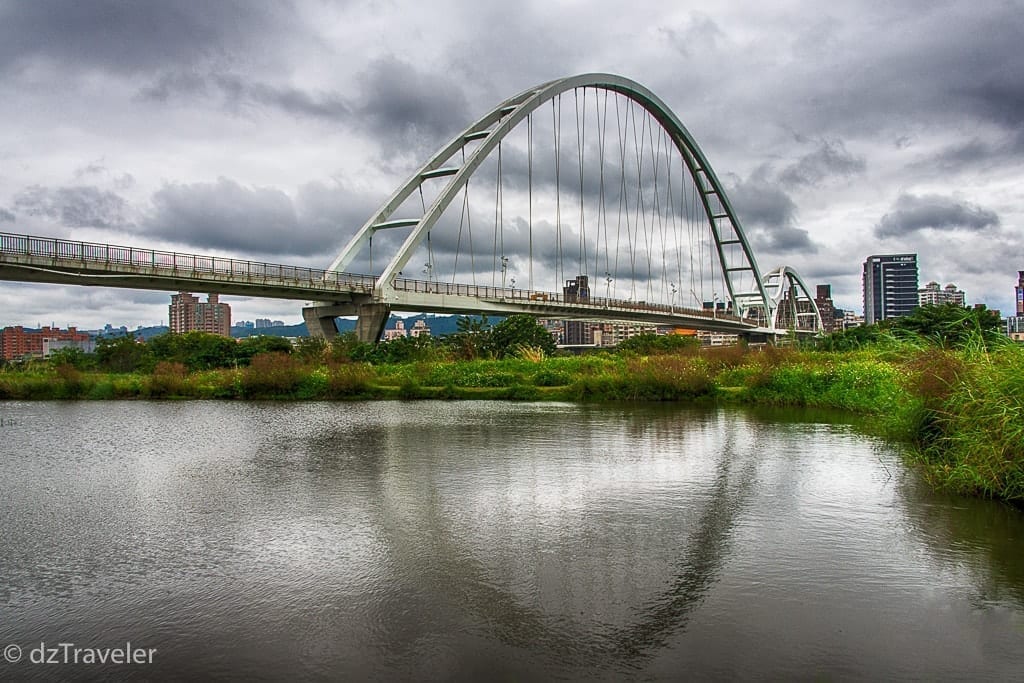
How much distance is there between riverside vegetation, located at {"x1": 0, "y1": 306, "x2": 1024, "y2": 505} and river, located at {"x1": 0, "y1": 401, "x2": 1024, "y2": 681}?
885mm

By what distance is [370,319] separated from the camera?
42.7 meters

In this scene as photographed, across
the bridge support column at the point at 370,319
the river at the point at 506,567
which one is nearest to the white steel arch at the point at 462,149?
the bridge support column at the point at 370,319

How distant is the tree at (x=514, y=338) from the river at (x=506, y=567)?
2134 centimetres

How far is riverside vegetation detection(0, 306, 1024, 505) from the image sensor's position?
8.81 meters

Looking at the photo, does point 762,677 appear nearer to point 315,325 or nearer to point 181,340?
point 315,325

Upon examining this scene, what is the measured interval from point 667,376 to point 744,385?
259cm

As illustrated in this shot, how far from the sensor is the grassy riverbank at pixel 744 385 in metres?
8.55

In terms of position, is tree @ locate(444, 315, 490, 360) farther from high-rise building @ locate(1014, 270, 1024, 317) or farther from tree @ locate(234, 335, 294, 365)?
high-rise building @ locate(1014, 270, 1024, 317)

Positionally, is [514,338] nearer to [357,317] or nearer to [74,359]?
[357,317]

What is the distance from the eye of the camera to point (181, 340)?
145 feet

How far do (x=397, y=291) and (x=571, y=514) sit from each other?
118 ft

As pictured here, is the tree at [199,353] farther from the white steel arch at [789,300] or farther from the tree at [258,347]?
the white steel arch at [789,300]

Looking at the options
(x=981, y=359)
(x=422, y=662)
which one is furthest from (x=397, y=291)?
(x=422, y=662)

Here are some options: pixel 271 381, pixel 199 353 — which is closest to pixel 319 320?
pixel 199 353
